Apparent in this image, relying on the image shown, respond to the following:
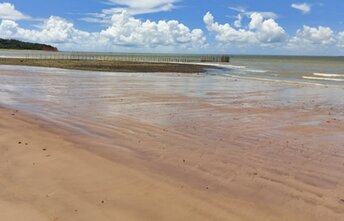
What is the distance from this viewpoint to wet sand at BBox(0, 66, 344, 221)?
5500 mm

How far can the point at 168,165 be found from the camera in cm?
752

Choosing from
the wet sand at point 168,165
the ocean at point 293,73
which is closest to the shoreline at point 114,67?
the ocean at point 293,73

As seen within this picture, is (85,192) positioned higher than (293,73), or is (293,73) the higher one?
(85,192)

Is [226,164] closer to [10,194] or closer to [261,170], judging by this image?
[261,170]

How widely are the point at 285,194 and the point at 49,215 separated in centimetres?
337

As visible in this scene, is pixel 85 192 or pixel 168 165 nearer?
pixel 85 192

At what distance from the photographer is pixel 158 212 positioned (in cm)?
535

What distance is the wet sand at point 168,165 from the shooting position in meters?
5.50

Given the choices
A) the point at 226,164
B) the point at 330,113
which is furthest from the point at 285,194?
the point at 330,113

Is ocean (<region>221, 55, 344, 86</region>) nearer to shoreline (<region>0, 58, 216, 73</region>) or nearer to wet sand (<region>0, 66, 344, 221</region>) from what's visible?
shoreline (<region>0, 58, 216, 73</region>)

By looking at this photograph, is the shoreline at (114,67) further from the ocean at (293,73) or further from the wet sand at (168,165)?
the wet sand at (168,165)

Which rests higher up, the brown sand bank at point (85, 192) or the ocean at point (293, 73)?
the brown sand bank at point (85, 192)

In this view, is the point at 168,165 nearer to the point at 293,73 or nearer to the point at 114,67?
the point at 114,67

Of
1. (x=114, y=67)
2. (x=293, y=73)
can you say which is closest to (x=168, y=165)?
(x=114, y=67)
